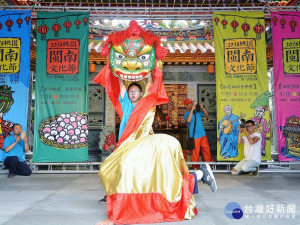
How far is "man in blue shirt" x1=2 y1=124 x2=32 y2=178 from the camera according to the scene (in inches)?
209

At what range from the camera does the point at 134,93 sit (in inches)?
117

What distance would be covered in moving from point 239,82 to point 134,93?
10.8 feet

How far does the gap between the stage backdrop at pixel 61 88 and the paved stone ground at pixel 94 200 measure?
59 cm

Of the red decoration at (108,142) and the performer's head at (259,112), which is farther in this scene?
the red decoration at (108,142)

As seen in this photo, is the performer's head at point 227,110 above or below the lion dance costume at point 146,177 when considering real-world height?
above

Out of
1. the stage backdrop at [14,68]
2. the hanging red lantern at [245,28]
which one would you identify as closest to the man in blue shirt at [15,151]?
the stage backdrop at [14,68]

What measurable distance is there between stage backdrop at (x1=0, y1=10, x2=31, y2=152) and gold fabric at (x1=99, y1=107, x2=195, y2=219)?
3.60 m

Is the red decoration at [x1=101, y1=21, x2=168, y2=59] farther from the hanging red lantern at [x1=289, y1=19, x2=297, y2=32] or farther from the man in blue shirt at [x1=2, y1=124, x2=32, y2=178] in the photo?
the hanging red lantern at [x1=289, y1=19, x2=297, y2=32]

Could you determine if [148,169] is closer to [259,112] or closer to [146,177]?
[146,177]

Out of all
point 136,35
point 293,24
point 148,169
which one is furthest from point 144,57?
point 293,24

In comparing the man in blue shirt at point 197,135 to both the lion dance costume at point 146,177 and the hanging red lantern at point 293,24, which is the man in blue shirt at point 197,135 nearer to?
the hanging red lantern at point 293,24

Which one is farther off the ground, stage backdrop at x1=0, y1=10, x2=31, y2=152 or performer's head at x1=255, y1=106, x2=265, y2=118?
stage backdrop at x1=0, y1=10, x2=31, y2=152

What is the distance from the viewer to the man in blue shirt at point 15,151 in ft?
17.4

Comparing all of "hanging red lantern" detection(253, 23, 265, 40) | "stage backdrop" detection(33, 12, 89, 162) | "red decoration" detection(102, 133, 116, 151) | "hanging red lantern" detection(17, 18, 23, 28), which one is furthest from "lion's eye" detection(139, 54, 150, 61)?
"red decoration" detection(102, 133, 116, 151)
